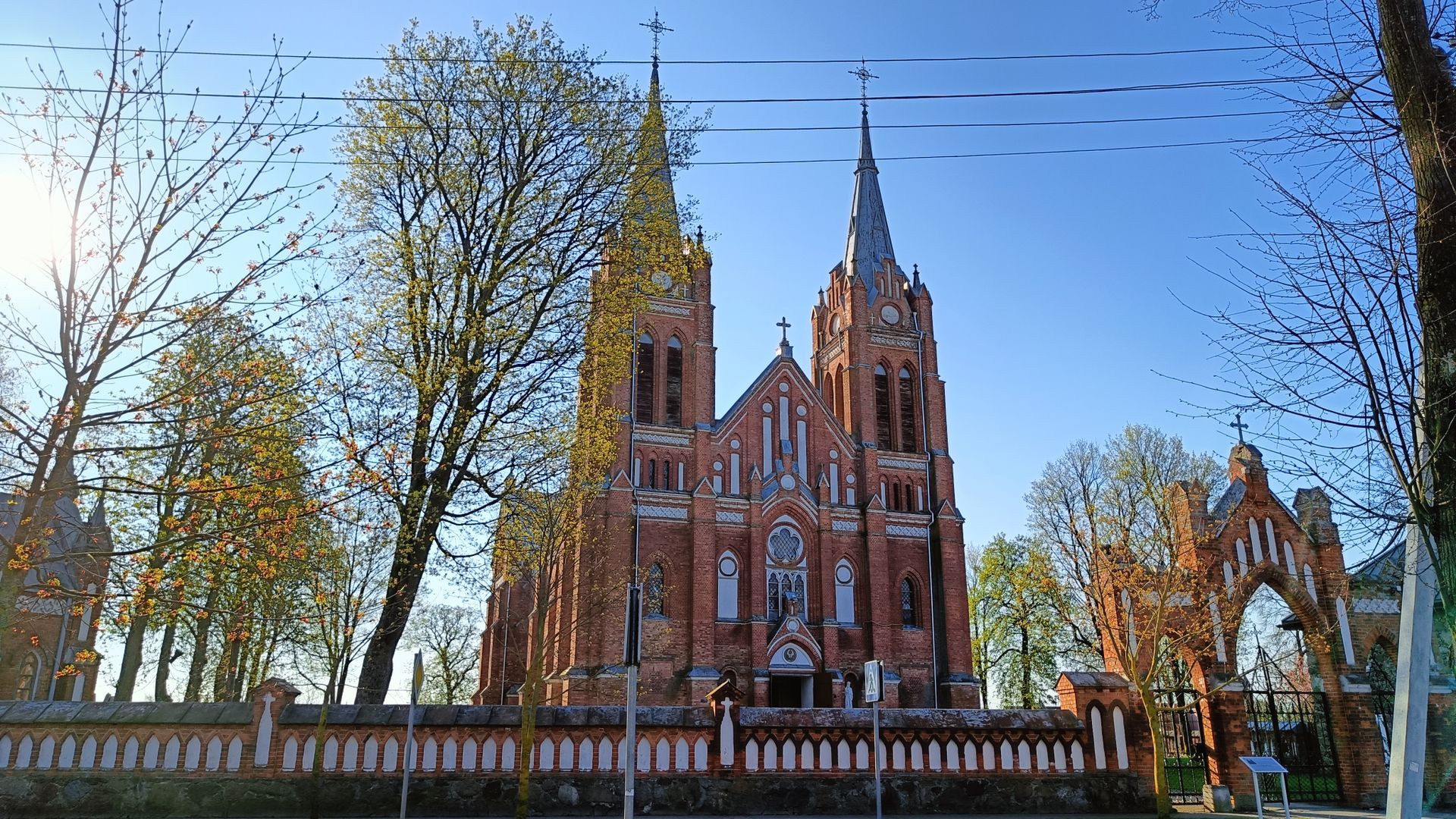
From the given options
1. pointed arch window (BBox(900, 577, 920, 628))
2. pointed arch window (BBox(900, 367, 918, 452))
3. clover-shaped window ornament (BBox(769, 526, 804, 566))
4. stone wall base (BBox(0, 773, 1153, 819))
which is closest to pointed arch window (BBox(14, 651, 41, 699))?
stone wall base (BBox(0, 773, 1153, 819))

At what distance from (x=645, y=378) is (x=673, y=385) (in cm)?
115

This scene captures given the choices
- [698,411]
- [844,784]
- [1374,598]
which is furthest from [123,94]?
[698,411]

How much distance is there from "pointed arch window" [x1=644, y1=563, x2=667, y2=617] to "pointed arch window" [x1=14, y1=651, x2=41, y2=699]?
703 inches

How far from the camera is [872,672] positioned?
13.2m

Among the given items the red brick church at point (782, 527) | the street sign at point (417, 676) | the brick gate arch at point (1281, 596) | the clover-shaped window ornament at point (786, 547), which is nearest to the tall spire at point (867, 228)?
the red brick church at point (782, 527)

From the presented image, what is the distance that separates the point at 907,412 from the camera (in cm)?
3894

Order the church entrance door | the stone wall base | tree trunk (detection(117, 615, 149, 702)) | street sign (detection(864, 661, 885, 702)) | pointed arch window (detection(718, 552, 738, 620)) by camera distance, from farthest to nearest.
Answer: pointed arch window (detection(718, 552, 738, 620))
the church entrance door
tree trunk (detection(117, 615, 149, 702))
street sign (detection(864, 661, 885, 702))
the stone wall base

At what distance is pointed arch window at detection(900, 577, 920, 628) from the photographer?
3553 cm

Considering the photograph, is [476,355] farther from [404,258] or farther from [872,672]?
[872,672]

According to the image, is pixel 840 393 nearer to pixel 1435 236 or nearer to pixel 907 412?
pixel 907 412

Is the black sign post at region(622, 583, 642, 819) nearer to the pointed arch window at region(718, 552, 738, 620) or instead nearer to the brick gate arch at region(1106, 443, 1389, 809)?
the brick gate arch at region(1106, 443, 1389, 809)

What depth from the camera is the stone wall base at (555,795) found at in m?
11.5

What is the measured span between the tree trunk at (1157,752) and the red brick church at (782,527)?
17.1 metres

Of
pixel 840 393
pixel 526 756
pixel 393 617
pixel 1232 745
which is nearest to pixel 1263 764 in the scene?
pixel 1232 745
